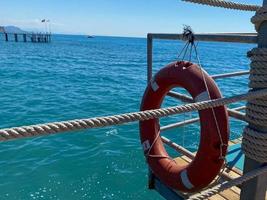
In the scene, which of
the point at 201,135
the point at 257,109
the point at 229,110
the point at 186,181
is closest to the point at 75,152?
the point at 186,181

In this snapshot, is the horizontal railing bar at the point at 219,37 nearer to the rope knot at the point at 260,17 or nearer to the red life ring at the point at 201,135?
the rope knot at the point at 260,17

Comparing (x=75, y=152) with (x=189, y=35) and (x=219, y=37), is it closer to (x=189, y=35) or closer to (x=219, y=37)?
(x=189, y=35)

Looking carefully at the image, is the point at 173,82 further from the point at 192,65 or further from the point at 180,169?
the point at 180,169

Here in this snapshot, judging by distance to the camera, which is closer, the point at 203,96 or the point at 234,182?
the point at 234,182

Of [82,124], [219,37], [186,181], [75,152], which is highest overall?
[219,37]

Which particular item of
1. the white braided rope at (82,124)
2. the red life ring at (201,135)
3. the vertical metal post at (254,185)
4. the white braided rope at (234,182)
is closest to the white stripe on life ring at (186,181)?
the red life ring at (201,135)

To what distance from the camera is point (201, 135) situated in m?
2.07

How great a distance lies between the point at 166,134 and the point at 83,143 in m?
2.16

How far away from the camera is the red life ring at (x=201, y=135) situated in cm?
200

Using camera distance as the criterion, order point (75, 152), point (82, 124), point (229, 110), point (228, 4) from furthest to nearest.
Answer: point (75, 152) → point (229, 110) → point (228, 4) → point (82, 124)

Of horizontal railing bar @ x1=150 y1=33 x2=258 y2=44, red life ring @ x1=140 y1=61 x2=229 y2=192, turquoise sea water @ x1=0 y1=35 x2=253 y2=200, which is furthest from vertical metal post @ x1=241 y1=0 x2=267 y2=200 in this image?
turquoise sea water @ x1=0 y1=35 x2=253 y2=200

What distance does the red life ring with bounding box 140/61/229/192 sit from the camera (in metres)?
2.00

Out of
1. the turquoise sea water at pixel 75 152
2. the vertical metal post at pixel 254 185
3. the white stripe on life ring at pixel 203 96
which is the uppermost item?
the white stripe on life ring at pixel 203 96

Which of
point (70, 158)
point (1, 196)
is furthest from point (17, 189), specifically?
point (70, 158)
